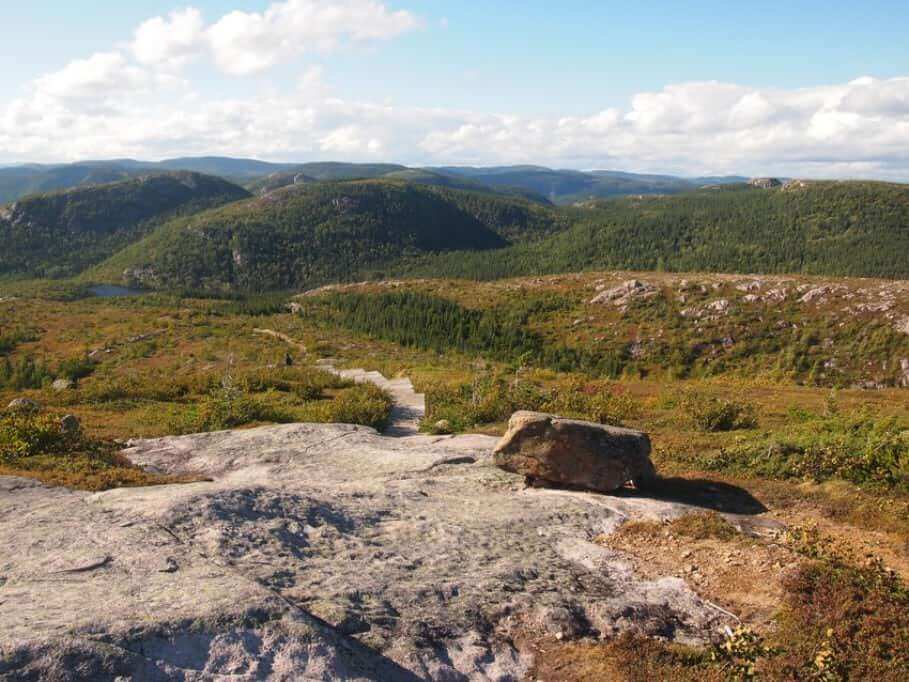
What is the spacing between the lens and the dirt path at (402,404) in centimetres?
2429

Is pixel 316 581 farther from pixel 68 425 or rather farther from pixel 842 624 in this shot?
pixel 68 425

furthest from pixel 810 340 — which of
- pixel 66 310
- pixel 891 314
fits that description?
pixel 66 310

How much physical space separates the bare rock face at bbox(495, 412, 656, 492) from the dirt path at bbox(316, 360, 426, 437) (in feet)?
28.8

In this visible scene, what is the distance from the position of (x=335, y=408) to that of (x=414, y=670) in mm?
17101

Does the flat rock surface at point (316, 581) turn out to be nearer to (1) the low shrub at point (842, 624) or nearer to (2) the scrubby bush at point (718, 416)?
(1) the low shrub at point (842, 624)

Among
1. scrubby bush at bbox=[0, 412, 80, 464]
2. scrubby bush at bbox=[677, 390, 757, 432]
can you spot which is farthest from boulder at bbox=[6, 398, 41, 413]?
scrubby bush at bbox=[677, 390, 757, 432]

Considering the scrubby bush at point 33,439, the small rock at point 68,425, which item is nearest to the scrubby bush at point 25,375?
the small rock at point 68,425

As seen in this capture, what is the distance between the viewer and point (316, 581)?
975 centimetres

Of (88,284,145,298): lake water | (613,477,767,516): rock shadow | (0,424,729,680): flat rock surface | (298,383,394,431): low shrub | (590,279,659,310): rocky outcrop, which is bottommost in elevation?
(88,284,145,298): lake water

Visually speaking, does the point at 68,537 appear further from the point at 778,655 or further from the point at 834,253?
the point at 834,253

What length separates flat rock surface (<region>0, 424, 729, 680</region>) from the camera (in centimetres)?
747

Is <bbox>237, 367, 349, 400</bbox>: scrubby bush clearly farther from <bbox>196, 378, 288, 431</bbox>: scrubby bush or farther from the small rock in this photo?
the small rock

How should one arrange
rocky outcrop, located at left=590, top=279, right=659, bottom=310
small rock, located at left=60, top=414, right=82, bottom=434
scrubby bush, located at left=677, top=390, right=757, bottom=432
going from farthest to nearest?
1. rocky outcrop, located at left=590, top=279, right=659, bottom=310
2. scrubby bush, located at left=677, top=390, right=757, bottom=432
3. small rock, located at left=60, top=414, right=82, bottom=434

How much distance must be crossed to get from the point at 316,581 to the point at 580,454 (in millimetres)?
7780
